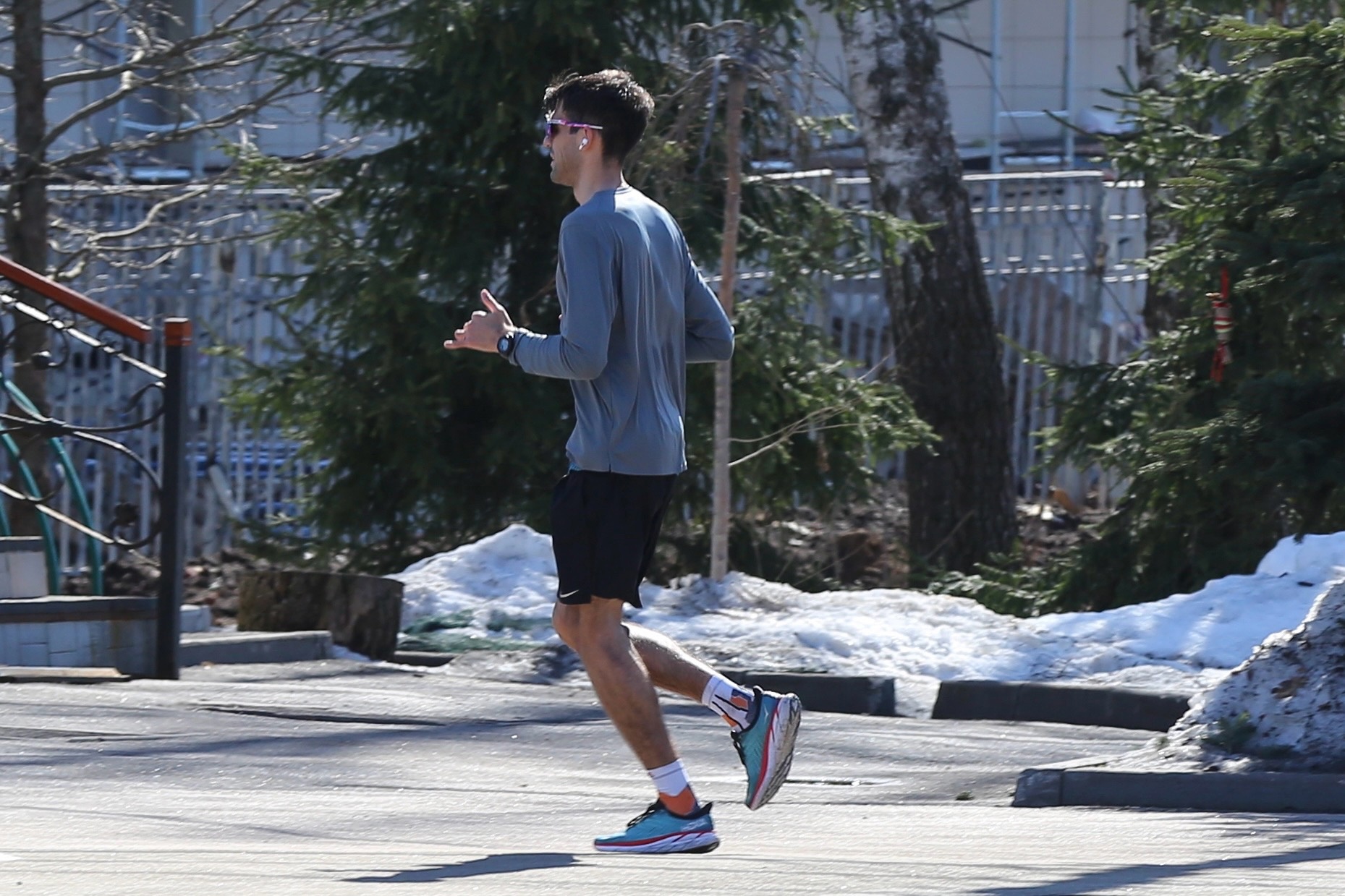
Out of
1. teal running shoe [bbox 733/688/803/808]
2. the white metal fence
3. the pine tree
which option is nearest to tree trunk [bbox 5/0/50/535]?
the white metal fence

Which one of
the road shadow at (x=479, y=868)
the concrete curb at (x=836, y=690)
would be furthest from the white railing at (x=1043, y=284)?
the road shadow at (x=479, y=868)

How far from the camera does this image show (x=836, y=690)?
27.6 feet

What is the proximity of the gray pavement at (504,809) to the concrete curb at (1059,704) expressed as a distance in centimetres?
17

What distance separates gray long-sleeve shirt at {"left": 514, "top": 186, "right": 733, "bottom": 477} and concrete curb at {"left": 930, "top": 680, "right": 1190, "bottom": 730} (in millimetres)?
3727

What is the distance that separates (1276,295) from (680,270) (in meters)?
5.65

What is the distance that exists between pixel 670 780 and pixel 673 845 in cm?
16

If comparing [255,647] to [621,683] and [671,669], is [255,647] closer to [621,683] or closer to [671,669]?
[671,669]

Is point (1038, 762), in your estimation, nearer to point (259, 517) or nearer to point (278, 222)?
point (278, 222)

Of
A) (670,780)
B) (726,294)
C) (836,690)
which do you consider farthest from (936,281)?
(670,780)

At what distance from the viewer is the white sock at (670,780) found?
4.74 m

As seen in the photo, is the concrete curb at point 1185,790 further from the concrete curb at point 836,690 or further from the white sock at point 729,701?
the concrete curb at point 836,690

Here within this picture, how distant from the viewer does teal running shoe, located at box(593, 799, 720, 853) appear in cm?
468

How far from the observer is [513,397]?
1168cm

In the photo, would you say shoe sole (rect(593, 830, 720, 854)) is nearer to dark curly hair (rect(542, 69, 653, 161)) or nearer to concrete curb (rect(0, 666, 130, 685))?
dark curly hair (rect(542, 69, 653, 161))
